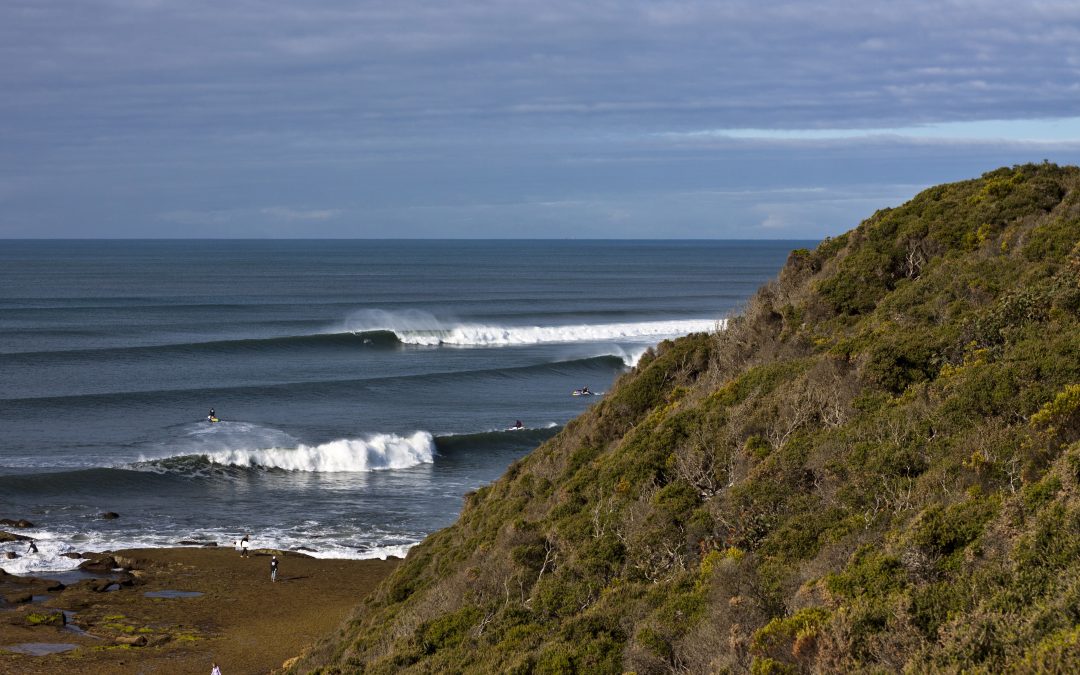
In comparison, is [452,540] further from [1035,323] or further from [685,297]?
[685,297]

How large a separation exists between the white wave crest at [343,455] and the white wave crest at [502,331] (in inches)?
1292

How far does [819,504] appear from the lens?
40.8 ft

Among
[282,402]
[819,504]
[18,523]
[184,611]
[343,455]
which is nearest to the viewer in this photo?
[819,504]

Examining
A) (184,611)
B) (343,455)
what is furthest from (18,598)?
(343,455)

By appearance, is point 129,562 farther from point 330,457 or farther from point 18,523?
point 330,457

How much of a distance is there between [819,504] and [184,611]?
56.3 ft

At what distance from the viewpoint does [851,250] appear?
874 inches

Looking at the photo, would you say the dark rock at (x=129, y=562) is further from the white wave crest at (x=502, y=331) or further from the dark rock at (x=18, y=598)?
the white wave crest at (x=502, y=331)

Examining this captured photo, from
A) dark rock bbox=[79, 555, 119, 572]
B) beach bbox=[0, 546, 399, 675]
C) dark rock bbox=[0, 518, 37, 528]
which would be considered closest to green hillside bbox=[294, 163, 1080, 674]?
beach bbox=[0, 546, 399, 675]

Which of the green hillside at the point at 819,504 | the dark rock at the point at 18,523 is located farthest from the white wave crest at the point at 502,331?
the green hillside at the point at 819,504

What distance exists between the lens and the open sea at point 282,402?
32.7 metres

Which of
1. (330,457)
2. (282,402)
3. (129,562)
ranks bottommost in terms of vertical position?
(129,562)

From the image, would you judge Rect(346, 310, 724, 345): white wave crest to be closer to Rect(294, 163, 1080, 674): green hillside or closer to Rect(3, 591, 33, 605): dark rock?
Rect(3, 591, 33, 605): dark rock

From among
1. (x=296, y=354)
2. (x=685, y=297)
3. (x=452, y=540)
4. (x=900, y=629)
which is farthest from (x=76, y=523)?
(x=685, y=297)
